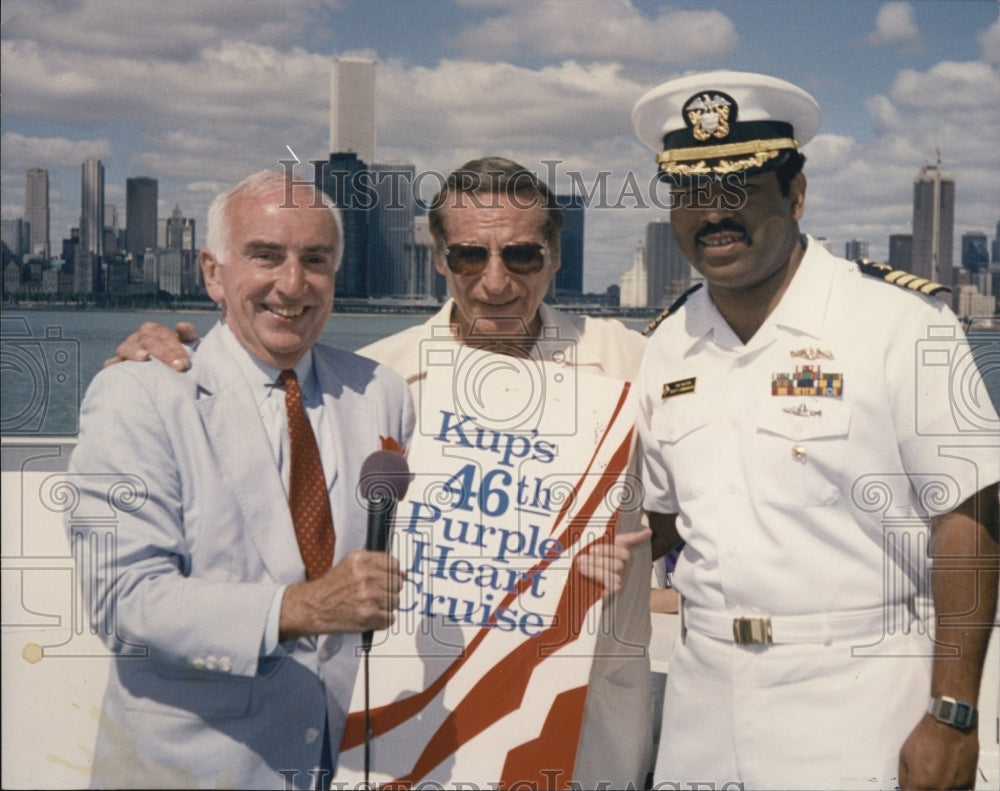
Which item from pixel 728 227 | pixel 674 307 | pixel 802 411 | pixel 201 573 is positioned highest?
pixel 728 227

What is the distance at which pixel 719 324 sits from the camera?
346 cm

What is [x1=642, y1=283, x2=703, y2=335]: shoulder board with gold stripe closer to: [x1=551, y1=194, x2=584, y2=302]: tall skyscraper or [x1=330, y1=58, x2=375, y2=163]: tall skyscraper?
[x1=551, y1=194, x2=584, y2=302]: tall skyscraper

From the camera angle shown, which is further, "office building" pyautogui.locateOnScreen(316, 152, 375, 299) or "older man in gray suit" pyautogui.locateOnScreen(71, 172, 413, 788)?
"office building" pyautogui.locateOnScreen(316, 152, 375, 299)

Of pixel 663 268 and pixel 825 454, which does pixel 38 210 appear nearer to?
pixel 663 268

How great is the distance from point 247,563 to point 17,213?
5.09 feet

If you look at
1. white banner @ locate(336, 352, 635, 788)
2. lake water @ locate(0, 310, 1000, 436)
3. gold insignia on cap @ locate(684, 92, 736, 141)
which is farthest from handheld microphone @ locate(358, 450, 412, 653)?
gold insignia on cap @ locate(684, 92, 736, 141)

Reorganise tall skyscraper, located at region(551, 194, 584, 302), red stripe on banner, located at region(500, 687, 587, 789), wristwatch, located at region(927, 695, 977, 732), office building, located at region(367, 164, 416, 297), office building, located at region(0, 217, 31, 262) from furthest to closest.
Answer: office building, located at region(0, 217, 31, 262)
tall skyscraper, located at region(551, 194, 584, 302)
office building, located at region(367, 164, 416, 297)
red stripe on banner, located at region(500, 687, 587, 789)
wristwatch, located at region(927, 695, 977, 732)

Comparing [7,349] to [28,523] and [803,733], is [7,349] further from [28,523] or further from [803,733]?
[803,733]

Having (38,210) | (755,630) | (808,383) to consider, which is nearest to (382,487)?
(755,630)

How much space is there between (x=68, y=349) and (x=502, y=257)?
1.43 m

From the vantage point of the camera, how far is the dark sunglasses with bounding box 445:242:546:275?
347 cm

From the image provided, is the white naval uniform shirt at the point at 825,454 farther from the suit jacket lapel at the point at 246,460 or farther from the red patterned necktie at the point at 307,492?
the suit jacket lapel at the point at 246,460

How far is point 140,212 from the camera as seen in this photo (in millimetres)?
3750

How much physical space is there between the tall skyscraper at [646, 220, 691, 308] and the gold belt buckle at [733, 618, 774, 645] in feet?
3.71
